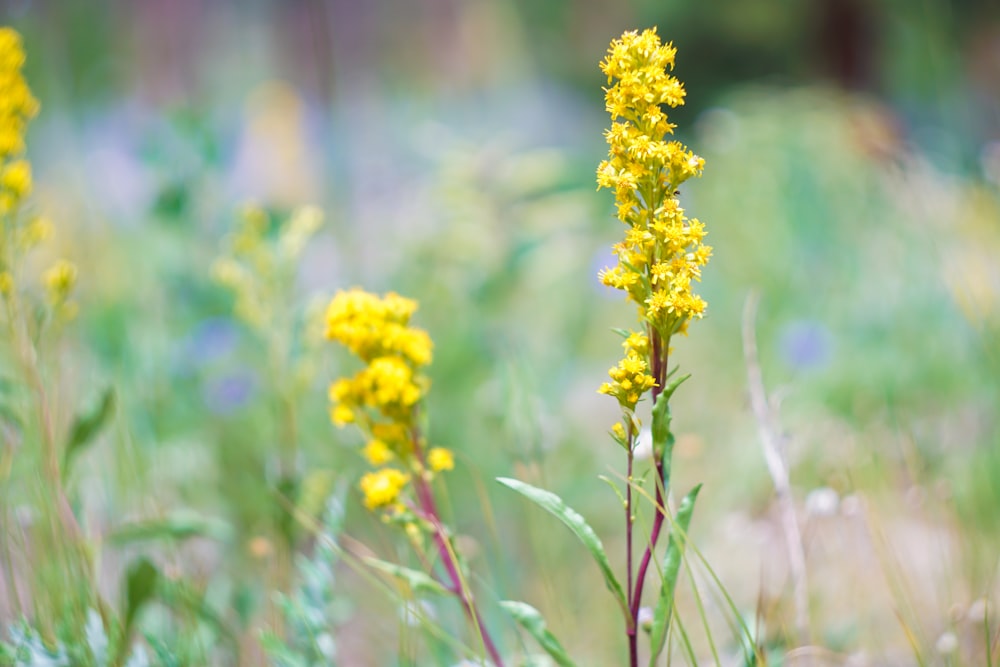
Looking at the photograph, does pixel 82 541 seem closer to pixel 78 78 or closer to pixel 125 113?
pixel 78 78

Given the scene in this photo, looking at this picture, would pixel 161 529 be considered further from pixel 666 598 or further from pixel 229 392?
pixel 229 392

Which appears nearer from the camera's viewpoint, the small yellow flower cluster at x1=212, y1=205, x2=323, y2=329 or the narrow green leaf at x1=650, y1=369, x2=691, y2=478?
the narrow green leaf at x1=650, y1=369, x2=691, y2=478

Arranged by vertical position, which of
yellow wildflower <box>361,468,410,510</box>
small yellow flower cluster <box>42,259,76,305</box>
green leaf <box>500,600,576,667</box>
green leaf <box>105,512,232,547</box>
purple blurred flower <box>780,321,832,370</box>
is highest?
small yellow flower cluster <box>42,259,76,305</box>

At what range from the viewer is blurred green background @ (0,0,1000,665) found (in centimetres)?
81

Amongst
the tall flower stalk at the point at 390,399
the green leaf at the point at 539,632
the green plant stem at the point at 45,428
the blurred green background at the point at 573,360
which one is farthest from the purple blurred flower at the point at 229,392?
the green leaf at the point at 539,632

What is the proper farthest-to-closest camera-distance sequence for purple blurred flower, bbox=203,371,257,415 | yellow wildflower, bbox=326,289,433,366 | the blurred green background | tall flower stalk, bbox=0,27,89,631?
purple blurred flower, bbox=203,371,257,415
the blurred green background
tall flower stalk, bbox=0,27,89,631
yellow wildflower, bbox=326,289,433,366

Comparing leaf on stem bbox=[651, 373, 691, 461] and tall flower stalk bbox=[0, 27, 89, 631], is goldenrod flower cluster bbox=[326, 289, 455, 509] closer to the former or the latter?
leaf on stem bbox=[651, 373, 691, 461]

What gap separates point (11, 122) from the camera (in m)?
0.63

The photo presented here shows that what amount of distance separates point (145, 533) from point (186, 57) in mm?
3905

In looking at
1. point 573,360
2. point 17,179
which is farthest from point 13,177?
point 573,360

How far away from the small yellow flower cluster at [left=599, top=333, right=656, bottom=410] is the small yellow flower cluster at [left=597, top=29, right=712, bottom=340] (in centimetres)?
1

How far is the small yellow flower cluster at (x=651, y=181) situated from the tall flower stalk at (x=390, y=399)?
0.48 ft

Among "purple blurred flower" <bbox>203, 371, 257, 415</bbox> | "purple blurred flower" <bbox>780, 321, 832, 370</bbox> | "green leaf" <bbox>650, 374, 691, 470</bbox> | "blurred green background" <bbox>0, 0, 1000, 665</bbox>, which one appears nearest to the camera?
"green leaf" <bbox>650, 374, 691, 470</bbox>

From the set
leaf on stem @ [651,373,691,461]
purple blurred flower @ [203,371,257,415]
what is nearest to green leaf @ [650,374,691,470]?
leaf on stem @ [651,373,691,461]
